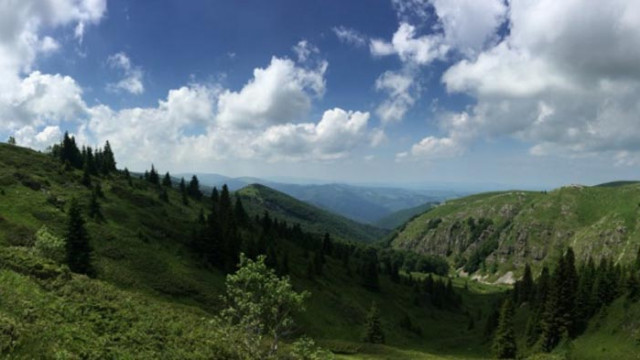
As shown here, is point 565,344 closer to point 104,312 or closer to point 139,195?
point 104,312

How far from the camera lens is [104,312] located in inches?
1388

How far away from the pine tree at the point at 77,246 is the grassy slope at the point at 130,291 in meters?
3.96

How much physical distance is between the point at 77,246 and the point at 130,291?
11628 mm

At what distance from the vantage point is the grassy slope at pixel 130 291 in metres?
30.0

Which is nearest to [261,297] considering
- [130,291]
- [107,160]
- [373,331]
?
[130,291]

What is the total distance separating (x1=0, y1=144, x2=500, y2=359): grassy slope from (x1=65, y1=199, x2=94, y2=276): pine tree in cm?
396

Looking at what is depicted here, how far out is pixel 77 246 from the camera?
214 ft

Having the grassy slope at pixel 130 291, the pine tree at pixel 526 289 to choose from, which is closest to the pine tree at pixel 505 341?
the grassy slope at pixel 130 291

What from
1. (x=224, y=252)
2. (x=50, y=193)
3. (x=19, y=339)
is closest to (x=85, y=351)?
(x=19, y=339)

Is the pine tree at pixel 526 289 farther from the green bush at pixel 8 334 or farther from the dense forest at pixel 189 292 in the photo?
the green bush at pixel 8 334

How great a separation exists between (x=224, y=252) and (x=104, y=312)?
239 ft

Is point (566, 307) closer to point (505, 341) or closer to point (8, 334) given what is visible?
point (505, 341)

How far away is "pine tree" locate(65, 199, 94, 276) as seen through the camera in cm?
6431

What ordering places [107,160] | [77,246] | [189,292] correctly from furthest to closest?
1. [107,160]
2. [189,292]
3. [77,246]
